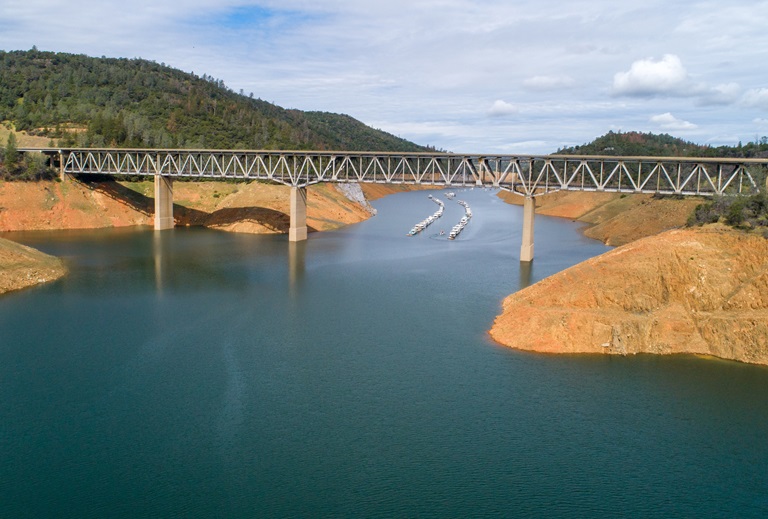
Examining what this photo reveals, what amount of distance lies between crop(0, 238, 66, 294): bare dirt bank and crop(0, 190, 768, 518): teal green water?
3997 mm

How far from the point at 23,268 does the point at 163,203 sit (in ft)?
150

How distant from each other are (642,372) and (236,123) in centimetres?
16860

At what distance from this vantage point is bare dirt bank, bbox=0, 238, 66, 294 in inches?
2335

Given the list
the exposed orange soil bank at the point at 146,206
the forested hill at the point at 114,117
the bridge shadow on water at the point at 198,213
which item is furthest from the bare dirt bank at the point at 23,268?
the forested hill at the point at 114,117

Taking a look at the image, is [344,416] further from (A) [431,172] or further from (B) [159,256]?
(A) [431,172]

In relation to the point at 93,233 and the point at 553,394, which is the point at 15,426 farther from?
the point at 93,233

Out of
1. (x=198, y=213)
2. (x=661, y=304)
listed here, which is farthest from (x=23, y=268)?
(x=661, y=304)

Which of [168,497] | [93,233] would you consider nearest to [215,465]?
[168,497]

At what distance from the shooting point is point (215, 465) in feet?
90.6

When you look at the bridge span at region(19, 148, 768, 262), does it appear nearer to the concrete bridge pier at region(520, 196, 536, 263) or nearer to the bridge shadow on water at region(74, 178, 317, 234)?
the concrete bridge pier at region(520, 196, 536, 263)

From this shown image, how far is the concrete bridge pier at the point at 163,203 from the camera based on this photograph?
106 meters

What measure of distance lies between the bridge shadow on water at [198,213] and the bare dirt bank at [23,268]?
143ft

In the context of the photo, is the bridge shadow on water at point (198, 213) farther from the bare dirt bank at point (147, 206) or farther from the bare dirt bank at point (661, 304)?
the bare dirt bank at point (661, 304)

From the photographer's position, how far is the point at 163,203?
10688 centimetres
